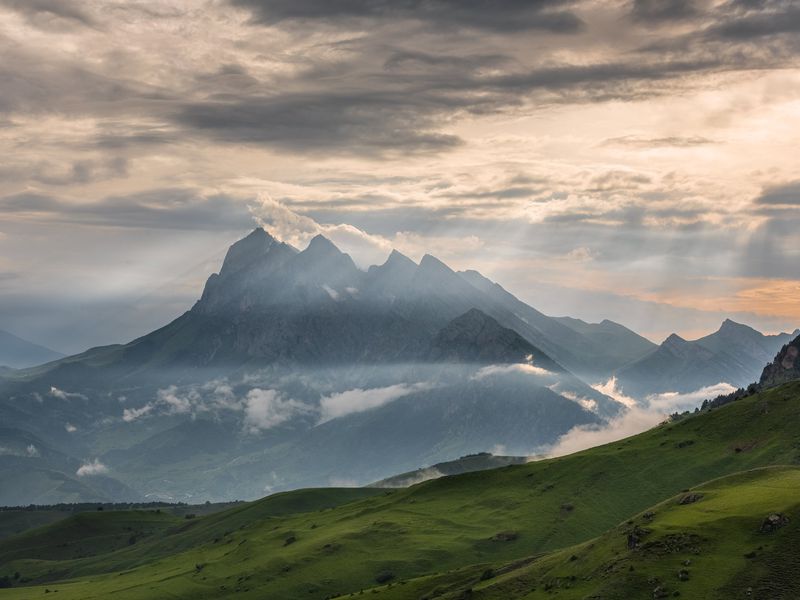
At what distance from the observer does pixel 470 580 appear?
189500 millimetres

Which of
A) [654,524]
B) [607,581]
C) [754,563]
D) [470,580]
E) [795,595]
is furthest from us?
[470,580]

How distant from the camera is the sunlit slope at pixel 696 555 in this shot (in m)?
127

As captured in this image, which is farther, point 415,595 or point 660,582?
point 415,595

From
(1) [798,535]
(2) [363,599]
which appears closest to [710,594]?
(1) [798,535]

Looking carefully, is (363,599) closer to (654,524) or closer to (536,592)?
(536,592)

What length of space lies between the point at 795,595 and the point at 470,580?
81.5m

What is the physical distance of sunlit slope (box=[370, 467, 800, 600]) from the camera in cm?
12700

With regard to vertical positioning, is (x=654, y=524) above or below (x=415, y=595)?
above

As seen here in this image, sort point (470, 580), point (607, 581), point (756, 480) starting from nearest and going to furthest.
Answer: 1. point (607, 581)
2. point (756, 480)
3. point (470, 580)

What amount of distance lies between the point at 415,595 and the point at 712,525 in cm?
7308

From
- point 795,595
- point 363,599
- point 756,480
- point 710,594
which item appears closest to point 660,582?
point 710,594

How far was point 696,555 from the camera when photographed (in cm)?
13575

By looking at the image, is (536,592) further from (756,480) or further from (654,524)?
(756,480)

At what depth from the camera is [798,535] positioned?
131125 millimetres
